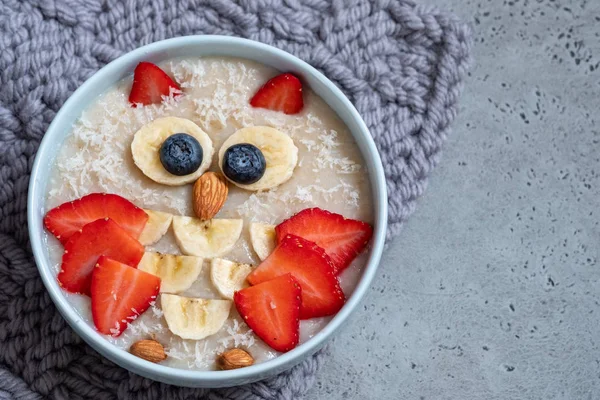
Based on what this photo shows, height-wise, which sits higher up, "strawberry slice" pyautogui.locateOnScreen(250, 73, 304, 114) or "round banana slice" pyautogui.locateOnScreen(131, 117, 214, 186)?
"strawberry slice" pyautogui.locateOnScreen(250, 73, 304, 114)

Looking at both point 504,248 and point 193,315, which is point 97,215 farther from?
point 504,248

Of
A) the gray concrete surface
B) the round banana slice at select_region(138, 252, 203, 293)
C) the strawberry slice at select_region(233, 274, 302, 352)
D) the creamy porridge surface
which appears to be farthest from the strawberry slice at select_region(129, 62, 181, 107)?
the gray concrete surface

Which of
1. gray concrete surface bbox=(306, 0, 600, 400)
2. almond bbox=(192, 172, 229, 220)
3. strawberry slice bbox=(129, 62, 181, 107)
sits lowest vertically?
gray concrete surface bbox=(306, 0, 600, 400)

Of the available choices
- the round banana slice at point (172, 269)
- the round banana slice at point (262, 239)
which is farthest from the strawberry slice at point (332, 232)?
the round banana slice at point (172, 269)

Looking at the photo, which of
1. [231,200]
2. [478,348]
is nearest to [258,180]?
[231,200]

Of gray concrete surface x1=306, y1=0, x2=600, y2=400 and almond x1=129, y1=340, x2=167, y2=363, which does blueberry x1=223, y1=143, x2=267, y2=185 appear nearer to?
almond x1=129, y1=340, x2=167, y2=363

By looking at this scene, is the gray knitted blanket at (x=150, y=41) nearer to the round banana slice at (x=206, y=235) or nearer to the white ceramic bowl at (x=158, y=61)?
the white ceramic bowl at (x=158, y=61)

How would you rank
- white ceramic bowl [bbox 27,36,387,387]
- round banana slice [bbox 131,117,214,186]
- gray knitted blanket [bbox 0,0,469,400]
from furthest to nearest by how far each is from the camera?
gray knitted blanket [bbox 0,0,469,400] → round banana slice [bbox 131,117,214,186] → white ceramic bowl [bbox 27,36,387,387]

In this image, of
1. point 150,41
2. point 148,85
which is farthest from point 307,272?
point 150,41
